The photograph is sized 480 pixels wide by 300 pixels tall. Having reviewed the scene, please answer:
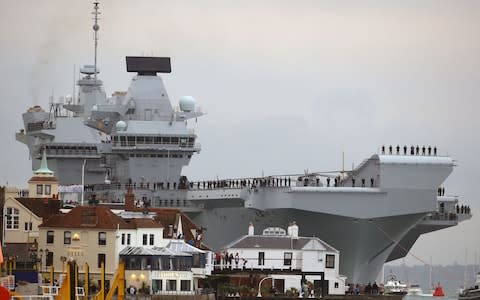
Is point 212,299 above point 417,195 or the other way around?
the other way around

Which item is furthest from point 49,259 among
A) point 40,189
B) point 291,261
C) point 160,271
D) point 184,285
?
point 40,189

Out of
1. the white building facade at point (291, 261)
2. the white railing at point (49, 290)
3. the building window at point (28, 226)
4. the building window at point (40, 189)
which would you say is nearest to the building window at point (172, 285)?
the white building facade at point (291, 261)

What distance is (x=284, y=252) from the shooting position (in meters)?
78.8

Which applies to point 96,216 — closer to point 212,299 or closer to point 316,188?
point 212,299

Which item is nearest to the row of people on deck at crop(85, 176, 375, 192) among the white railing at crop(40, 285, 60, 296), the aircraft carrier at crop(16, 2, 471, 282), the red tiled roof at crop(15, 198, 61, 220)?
the aircraft carrier at crop(16, 2, 471, 282)

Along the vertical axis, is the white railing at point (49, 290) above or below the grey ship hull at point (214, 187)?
below

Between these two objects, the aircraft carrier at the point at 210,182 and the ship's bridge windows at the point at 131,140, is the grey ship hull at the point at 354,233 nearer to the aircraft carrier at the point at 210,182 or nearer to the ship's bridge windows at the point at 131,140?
the aircraft carrier at the point at 210,182

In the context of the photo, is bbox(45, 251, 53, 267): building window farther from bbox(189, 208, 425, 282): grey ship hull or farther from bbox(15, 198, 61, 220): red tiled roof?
bbox(189, 208, 425, 282): grey ship hull

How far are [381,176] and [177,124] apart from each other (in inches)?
977

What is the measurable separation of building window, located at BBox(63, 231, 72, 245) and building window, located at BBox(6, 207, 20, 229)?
4681 mm

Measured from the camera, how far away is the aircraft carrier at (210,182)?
91.2 meters

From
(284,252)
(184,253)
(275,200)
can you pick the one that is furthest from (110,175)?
(184,253)

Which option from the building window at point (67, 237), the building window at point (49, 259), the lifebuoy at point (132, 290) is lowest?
the lifebuoy at point (132, 290)

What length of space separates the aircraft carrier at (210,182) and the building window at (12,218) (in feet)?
31.5
